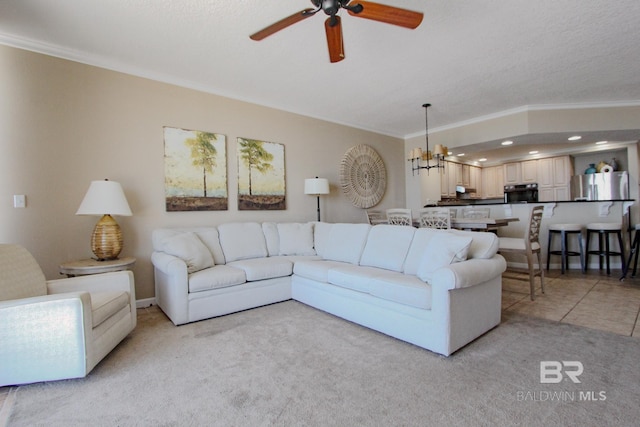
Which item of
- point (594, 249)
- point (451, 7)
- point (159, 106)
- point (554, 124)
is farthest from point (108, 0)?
point (594, 249)

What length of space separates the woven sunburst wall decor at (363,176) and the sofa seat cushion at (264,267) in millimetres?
2315

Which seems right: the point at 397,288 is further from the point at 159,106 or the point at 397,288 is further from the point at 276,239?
the point at 159,106

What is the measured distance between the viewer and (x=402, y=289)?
2.23m

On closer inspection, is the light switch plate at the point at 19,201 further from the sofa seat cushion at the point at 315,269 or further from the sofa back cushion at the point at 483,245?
the sofa back cushion at the point at 483,245

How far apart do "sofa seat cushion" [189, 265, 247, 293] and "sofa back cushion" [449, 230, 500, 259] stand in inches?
81.5

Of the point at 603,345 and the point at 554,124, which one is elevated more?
the point at 554,124

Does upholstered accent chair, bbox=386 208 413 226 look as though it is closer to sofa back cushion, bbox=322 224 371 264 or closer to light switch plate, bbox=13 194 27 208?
sofa back cushion, bbox=322 224 371 264

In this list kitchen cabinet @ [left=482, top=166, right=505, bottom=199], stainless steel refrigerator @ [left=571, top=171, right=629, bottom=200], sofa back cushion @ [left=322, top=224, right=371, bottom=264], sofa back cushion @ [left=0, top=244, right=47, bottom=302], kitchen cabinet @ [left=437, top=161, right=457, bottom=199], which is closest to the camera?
sofa back cushion @ [left=0, top=244, right=47, bottom=302]

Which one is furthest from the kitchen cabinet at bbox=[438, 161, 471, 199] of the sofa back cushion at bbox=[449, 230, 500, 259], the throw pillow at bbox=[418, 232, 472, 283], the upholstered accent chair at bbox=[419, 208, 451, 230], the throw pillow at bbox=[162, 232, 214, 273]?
the throw pillow at bbox=[162, 232, 214, 273]

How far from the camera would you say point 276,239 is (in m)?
3.93

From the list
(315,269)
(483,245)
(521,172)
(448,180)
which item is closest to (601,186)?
(521,172)

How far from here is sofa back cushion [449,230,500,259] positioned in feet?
7.86

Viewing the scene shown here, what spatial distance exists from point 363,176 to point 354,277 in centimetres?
332

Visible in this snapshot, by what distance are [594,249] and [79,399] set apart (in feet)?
21.8
